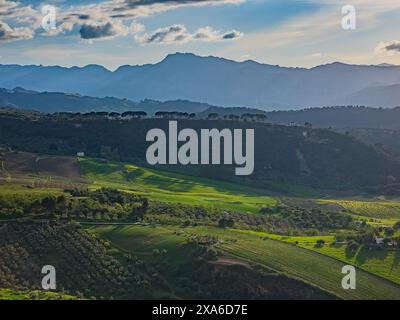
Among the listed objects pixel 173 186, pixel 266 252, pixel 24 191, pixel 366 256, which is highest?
pixel 24 191

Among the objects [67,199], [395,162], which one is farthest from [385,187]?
[67,199]

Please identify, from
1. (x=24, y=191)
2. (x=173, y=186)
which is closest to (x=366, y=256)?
(x=24, y=191)

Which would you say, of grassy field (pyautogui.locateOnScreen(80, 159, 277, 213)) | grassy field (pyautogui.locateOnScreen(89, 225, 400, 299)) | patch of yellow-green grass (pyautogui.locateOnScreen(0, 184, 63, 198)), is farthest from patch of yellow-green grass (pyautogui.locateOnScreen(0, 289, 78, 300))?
grassy field (pyautogui.locateOnScreen(80, 159, 277, 213))

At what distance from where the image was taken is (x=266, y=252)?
49688mm

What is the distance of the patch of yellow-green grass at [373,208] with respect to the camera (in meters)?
77.8

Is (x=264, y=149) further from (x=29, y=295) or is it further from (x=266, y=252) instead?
(x=29, y=295)

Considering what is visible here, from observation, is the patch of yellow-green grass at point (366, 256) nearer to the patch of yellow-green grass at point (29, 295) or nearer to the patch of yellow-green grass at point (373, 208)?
the patch of yellow-green grass at point (373, 208)

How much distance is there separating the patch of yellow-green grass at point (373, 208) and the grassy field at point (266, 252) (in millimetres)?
27851

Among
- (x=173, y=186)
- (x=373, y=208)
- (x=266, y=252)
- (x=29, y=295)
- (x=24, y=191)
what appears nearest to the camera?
(x=29, y=295)

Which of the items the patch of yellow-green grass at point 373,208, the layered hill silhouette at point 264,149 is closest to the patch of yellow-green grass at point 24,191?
the layered hill silhouette at point 264,149

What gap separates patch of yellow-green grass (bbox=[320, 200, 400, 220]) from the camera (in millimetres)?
77750

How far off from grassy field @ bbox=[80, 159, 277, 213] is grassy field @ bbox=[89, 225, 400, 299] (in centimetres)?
1518

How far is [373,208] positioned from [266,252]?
36.8 m
